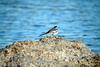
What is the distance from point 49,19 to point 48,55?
28.3m

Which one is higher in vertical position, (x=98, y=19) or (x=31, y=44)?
(x=31, y=44)

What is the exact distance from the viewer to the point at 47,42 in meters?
18.0

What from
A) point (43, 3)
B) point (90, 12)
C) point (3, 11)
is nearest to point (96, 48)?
point (90, 12)

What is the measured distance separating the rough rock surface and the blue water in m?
10.2

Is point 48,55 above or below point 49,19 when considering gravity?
above

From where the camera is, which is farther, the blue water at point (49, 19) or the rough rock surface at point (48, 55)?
the blue water at point (49, 19)

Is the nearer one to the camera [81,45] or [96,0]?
[81,45]

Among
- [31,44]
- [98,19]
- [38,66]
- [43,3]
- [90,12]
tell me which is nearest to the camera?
[38,66]

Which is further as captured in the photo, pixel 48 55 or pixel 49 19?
pixel 49 19

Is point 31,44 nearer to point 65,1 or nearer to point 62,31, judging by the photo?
point 62,31

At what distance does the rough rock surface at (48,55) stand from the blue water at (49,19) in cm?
1021

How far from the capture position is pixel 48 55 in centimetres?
1577

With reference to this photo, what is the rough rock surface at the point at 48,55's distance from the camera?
49.0ft

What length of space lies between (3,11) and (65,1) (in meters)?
12.8
